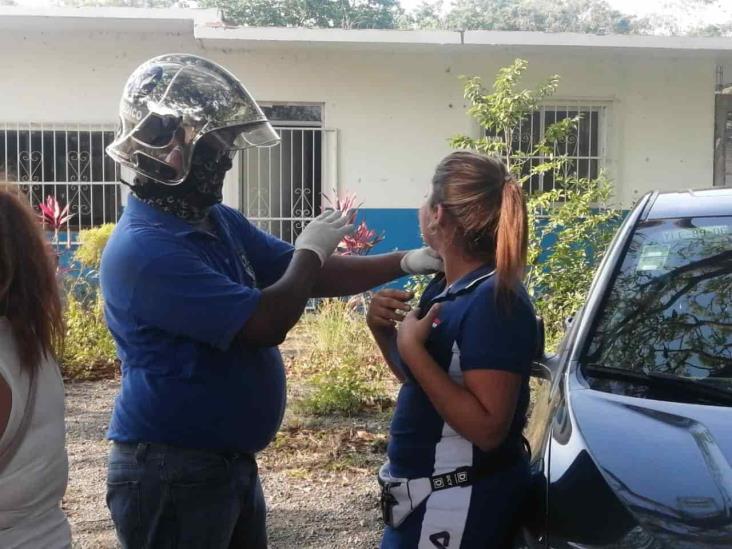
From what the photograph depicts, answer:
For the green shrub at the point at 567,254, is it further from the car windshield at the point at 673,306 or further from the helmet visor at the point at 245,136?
the helmet visor at the point at 245,136

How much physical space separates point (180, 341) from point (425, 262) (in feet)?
2.53

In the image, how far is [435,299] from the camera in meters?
2.24

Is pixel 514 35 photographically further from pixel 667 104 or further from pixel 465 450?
pixel 465 450

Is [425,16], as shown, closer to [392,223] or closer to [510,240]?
[392,223]

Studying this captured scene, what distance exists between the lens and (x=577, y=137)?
9.84m

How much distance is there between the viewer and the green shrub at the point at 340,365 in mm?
6027

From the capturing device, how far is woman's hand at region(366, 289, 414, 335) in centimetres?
235

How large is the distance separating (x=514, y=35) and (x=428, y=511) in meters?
7.70

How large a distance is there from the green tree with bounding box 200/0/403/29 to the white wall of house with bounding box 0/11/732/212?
1740 cm

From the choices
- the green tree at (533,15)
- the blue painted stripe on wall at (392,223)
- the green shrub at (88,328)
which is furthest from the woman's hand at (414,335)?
the green tree at (533,15)

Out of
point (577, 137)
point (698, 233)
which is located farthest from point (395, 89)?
point (698, 233)

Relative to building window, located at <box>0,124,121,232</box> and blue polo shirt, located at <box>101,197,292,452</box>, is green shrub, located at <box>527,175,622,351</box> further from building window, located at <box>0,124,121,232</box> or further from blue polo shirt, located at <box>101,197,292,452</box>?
building window, located at <box>0,124,121,232</box>

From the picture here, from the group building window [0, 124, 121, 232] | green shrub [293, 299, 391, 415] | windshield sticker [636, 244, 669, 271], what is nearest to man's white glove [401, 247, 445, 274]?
windshield sticker [636, 244, 669, 271]

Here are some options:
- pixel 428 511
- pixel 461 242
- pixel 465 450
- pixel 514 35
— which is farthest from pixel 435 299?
pixel 514 35
